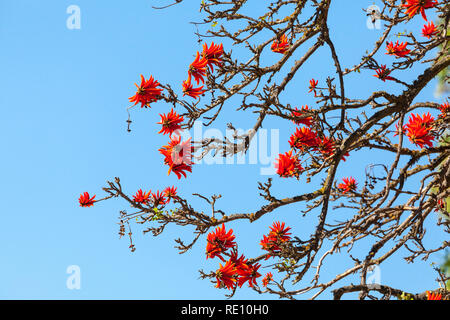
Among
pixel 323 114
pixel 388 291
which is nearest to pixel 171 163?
pixel 323 114

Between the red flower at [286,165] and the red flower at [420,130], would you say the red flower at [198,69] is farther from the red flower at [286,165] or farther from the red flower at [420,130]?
the red flower at [420,130]

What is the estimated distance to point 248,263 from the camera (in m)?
3.46

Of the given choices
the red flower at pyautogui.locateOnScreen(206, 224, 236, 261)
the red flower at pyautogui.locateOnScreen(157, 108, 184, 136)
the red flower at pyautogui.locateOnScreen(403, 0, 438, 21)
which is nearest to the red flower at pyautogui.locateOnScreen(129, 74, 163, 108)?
the red flower at pyautogui.locateOnScreen(157, 108, 184, 136)

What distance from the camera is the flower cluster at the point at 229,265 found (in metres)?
3.44

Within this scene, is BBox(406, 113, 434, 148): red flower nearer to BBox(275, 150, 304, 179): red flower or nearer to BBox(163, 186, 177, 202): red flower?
BBox(275, 150, 304, 179): red flower

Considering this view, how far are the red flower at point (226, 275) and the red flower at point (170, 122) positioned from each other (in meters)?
1.00

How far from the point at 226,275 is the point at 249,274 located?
0.16 meters

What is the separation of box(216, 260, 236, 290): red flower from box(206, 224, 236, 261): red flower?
0.23 ft

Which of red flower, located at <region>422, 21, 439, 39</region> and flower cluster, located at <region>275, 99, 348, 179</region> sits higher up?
red flower, located at <region>422, 21, 439, 39</region>

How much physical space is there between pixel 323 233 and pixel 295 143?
2.97ft

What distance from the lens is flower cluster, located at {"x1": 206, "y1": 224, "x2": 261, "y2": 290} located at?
3438 millimetres

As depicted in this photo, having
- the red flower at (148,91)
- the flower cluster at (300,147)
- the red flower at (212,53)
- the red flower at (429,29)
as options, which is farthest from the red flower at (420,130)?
the red flower at (148,91)
